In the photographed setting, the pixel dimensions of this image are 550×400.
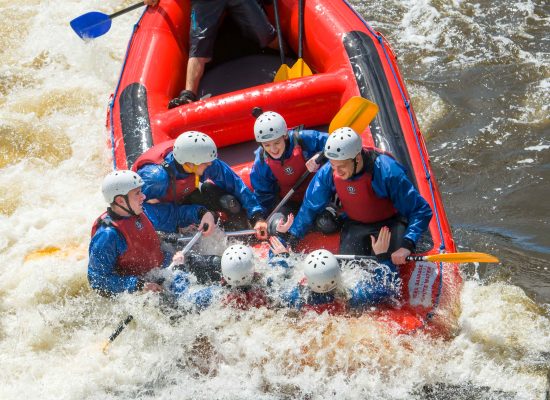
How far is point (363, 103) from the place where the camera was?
509 centimetres

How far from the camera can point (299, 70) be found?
21.3 ft

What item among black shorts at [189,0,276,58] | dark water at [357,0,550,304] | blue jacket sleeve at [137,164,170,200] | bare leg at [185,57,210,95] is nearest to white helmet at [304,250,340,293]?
blue jacket sleeve at [137,164,170,200]

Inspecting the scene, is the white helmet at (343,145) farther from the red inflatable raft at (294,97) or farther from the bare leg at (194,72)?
the bare leg at (194,72)

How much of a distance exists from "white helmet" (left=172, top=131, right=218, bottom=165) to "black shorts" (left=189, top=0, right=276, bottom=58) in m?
1.82

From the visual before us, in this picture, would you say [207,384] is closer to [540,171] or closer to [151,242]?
[151,242]

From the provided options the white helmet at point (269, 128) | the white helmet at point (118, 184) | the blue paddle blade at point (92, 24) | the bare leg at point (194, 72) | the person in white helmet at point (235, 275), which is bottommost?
the person in white helmet at point (235, 275)

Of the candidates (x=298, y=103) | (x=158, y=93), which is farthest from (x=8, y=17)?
(x=298, y=103)

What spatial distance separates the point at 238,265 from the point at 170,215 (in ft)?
2.93

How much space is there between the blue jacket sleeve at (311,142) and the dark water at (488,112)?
1.32m

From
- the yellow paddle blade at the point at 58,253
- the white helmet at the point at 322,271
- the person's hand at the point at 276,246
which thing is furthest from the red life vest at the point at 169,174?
the white helmet at the point at 322,271

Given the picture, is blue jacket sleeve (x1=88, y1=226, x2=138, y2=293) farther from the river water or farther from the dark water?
the dark water

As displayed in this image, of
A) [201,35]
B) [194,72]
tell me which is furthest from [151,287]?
[201,35]

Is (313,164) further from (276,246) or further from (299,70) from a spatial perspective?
(299,70)

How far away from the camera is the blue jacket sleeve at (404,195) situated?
15.3 ft
